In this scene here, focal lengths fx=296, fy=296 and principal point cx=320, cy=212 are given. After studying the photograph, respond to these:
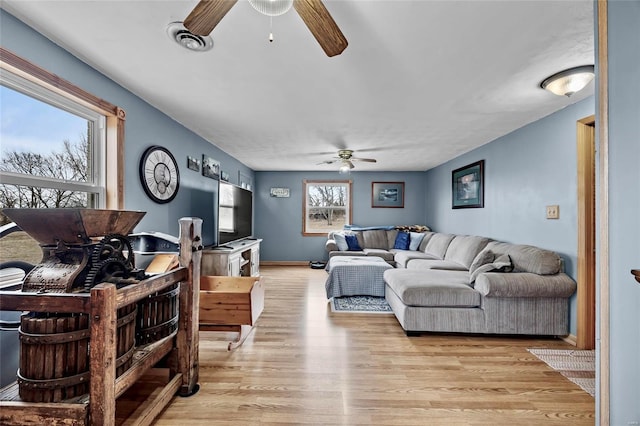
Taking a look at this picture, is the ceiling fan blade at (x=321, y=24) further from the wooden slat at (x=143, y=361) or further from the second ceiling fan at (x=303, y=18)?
the wooden slat at (x=143, y=361)

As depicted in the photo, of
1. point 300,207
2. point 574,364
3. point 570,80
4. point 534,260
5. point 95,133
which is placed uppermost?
point 570,80

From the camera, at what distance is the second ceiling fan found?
4.01 ft

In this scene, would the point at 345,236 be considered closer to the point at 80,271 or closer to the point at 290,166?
the point at 290,166

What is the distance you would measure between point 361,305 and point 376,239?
2754mm

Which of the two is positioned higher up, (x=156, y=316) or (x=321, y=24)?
(x=321, y=24)

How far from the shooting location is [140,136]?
2725 millimetres

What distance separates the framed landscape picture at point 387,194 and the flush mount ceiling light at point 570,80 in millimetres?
4624

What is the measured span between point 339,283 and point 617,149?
314cm

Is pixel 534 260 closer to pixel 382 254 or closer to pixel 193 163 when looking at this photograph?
pixel 382 254

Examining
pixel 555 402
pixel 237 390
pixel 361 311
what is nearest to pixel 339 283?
pixel 361 311

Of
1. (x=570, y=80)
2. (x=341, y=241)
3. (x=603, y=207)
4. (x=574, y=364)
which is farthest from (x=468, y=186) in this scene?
(x=603, y=207)

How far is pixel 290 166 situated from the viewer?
20.7ft

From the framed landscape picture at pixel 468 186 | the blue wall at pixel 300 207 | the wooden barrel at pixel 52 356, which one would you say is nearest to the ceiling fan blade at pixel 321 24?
the wooden barrel at pixel 52 356

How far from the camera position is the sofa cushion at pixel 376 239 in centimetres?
627
